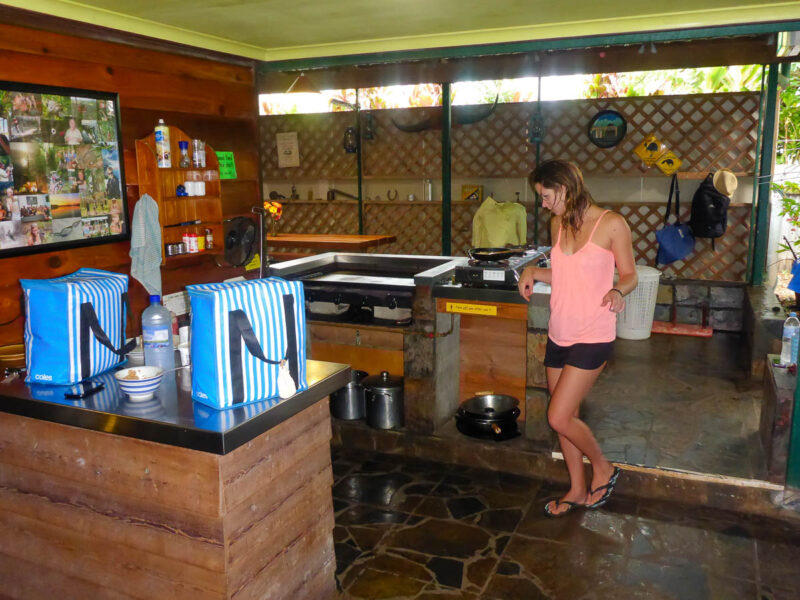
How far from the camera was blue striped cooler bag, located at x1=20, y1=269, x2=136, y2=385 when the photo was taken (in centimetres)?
195

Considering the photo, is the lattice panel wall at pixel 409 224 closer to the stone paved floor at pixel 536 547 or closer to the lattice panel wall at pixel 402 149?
the lattice panel wall at pixel 402 149

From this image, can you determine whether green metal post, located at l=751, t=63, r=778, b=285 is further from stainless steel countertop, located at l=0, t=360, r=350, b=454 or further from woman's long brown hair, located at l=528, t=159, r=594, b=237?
stainless steel countertop, located at l=0, t=360, r=350, b=454

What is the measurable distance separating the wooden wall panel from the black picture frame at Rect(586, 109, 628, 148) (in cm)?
360

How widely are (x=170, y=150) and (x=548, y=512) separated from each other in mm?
2728

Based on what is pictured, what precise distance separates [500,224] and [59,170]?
382 cm

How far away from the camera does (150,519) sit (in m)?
1.85

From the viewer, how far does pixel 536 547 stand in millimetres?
2682

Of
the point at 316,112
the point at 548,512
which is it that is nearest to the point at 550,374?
the point at 548,512

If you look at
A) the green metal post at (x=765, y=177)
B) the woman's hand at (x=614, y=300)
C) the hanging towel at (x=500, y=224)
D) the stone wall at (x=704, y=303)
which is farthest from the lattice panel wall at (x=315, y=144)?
the woman's hand at (x=614, y=300)

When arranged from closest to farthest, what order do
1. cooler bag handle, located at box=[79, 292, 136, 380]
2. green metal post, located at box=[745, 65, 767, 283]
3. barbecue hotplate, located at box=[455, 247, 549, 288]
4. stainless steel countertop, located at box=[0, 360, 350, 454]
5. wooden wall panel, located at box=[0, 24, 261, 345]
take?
stainless steel countertop, located at box=[0, 360, 350, 454] < cooler bag handle, located at box=[79, 292, 136, 380] < wooden wall panel, located at box=[0, 24, 261, 345] < barbecue hotplate, located at box=[455, 247, 549, 288] < green metal post, located at box=[745, 65, 767, 283]

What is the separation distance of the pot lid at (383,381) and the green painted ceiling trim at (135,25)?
6.87 feet

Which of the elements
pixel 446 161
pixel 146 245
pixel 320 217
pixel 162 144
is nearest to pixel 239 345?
pixel 146 245

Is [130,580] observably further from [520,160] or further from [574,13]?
[520,160]

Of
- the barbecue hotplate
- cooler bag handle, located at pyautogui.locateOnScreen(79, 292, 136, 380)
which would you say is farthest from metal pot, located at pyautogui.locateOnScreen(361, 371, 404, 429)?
cooler bag handle, located at pyautogui.locateOnScreen(79, 292, 136, 380)
